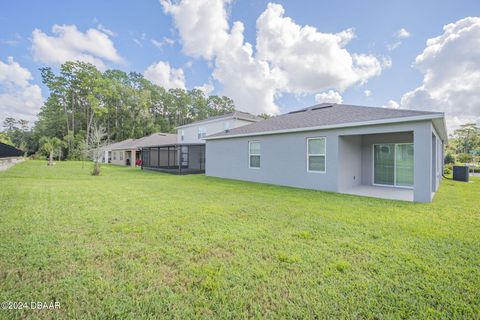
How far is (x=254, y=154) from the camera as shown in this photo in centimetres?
1162

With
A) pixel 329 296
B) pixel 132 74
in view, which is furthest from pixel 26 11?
pixel 132 74

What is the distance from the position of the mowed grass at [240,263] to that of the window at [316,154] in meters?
3.62

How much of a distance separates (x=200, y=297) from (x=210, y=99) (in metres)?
50.1

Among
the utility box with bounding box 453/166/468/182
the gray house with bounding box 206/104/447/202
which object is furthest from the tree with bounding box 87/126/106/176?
the utility box with bounding box 453/166/468/182

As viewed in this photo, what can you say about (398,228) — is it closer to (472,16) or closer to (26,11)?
(472,16)

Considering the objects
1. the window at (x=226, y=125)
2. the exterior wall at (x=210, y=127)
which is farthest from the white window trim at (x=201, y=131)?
the window at (x=226, y=125)

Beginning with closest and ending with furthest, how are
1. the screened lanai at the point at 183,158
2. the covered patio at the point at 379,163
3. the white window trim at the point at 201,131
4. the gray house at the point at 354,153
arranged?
1. the gray house at the point at 354,153
2. the covered patio at the point at 379,163
3. the screened lanai at the point at 183,158
4. the white window trim at the point at 201,131

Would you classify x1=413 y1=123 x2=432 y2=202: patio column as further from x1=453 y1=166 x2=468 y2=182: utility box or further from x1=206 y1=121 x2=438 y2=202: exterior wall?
x1=453 y1=166 x2=468 y2=182: utility box

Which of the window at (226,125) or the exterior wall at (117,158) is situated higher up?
the window at (226,125)

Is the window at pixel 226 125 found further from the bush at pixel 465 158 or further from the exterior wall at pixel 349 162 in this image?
the bush at pixel 465 158

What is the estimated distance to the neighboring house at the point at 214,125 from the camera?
1997 cm

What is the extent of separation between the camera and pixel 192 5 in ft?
40.4

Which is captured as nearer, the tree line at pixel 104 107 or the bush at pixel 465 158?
the bush at pixel 465 158

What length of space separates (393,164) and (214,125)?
50.2 ft
